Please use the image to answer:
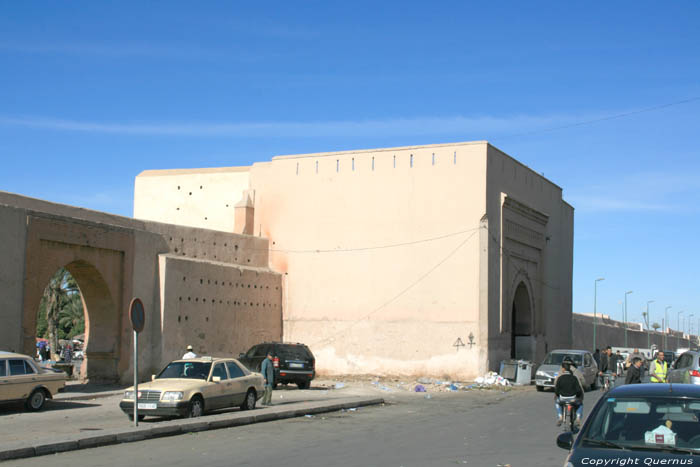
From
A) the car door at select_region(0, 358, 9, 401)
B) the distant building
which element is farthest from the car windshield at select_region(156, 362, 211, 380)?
the distant building

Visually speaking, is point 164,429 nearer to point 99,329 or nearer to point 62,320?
point 99,329

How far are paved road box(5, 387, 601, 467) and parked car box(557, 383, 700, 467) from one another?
4.33 metres

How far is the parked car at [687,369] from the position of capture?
17.6m

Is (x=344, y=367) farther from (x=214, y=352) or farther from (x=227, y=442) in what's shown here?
(x=227, y=442)

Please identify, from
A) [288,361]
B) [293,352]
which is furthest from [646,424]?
[293,352]

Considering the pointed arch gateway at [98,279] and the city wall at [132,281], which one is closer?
the city wall at [132,281]

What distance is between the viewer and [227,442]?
13586 millimetres

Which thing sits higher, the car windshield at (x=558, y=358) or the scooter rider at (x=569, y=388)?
the scooter rider at (x=569, y=388)

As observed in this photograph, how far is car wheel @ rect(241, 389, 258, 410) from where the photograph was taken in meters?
18.6

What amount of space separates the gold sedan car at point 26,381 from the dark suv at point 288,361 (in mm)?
9447

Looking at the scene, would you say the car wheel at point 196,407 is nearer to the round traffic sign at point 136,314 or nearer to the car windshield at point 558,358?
the round traffic sign at point 136,314

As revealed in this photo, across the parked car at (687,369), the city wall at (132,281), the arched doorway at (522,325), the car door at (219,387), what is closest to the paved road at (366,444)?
the car door at (219,387)

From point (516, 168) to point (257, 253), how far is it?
1355 centimetres

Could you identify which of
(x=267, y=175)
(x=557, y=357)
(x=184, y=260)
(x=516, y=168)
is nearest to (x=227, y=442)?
(x=184, y=260)
